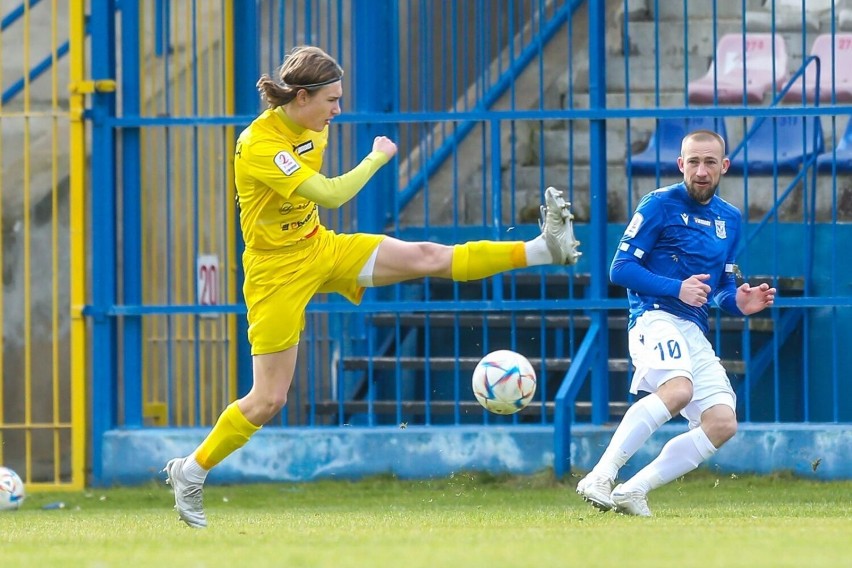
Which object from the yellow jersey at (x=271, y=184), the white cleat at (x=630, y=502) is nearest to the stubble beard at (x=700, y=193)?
the white cleat at (x=630, y=502)

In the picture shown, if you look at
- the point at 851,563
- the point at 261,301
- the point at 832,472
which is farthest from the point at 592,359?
the point at 851,563

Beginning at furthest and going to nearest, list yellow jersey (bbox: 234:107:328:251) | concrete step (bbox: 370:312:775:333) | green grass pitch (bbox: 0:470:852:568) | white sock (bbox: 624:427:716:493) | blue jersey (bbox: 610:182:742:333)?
concrete step (bbox: 370:312:775:333), blue jersey (bbox: 610:182:742:333), white sock (bbox: 624:427:716:493), yellow jersey (bbox: 234:107:328:251), green grass pitch (bbox: 0:470:852:568)

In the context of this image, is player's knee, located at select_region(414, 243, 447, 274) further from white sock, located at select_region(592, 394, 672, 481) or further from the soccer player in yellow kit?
white sock, located at select_region(592, 394, 672, 481)

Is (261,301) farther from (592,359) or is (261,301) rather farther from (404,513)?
(592,359)

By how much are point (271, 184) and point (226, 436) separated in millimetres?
1096

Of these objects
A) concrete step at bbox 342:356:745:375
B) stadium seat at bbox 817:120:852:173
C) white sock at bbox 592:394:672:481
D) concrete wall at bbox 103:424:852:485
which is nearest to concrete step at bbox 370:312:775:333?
concrete step at bbox 342:356:745:375

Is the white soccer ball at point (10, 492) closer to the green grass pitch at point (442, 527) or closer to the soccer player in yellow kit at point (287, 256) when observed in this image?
the green grass pitch at point (442, 527)

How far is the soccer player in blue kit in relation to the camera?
22.6 feet

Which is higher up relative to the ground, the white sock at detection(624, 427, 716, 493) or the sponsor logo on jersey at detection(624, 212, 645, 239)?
the sponsor logo on jersey at detection(624, 212, 645, 239)

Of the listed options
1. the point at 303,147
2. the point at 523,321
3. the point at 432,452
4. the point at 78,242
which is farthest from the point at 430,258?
the point at 523,321

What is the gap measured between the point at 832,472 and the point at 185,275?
4.54 meters

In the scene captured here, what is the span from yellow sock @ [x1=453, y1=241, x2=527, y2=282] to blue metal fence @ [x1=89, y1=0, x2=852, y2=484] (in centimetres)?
241

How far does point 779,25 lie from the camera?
12.9m

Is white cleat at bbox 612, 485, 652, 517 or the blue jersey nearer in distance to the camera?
white cleat at bbox 612, 485, 652, 517
